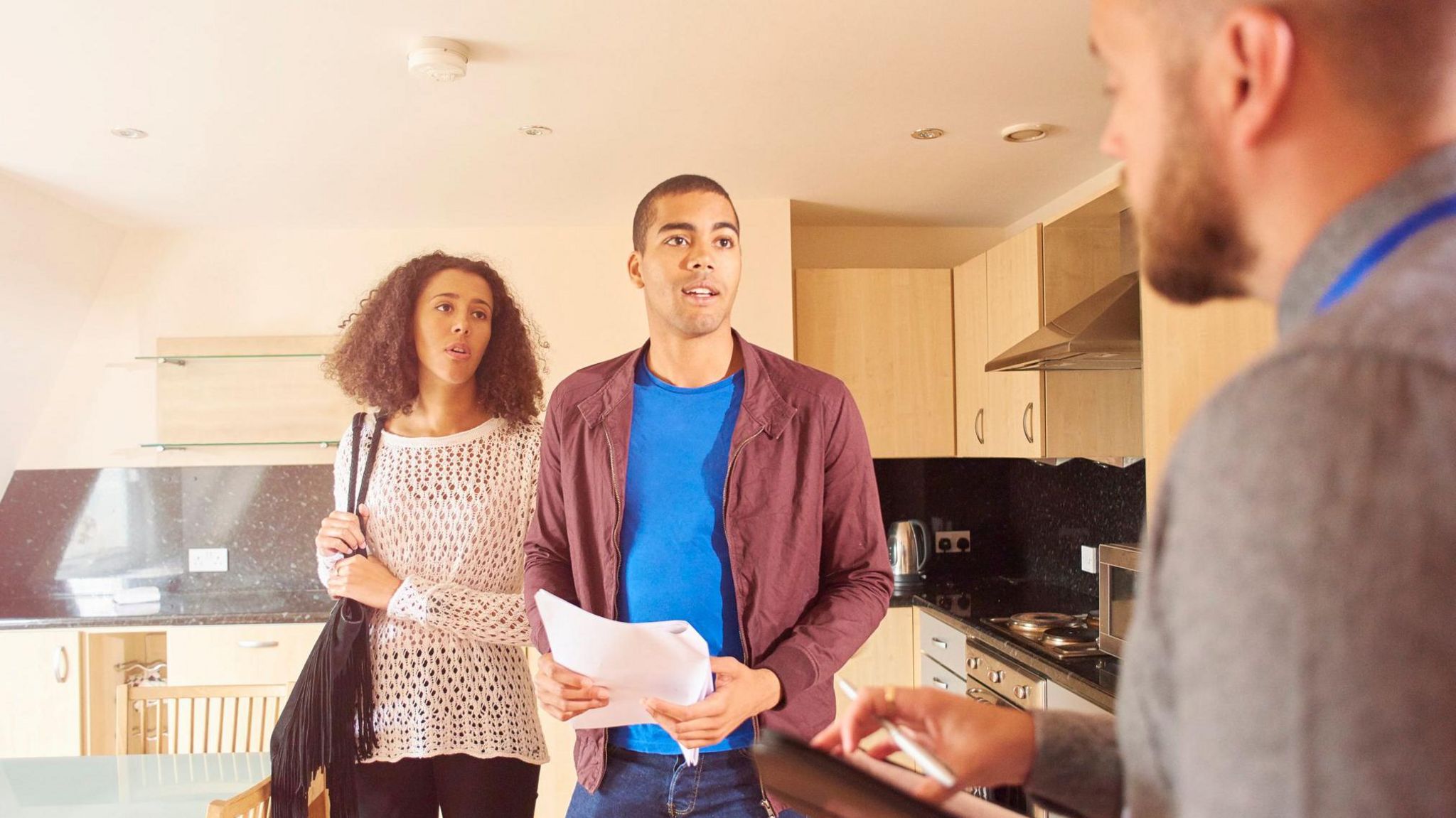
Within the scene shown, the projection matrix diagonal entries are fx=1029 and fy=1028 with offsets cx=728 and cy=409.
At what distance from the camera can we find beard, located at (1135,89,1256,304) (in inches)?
18.9

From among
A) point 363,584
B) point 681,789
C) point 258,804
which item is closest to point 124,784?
point 258,804

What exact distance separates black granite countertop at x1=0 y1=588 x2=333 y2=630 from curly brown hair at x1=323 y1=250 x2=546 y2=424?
1.71m

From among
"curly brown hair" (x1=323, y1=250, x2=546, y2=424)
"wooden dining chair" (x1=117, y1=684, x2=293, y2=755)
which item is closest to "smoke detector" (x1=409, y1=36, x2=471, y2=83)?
"curly brown hair" (x1=323, y1=250, x2=546, y2=424)

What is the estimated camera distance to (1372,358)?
1.23 ft

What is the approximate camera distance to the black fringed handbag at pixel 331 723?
176 cm

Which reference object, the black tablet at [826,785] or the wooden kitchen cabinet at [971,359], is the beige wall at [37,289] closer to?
the wooden kitchen cabinet at [971,359]

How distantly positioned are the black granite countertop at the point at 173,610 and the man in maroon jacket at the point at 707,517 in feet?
7.47

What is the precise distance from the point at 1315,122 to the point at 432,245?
409 centimetres

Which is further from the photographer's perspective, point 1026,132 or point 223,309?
point 223,309

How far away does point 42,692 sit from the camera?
3.56 meters

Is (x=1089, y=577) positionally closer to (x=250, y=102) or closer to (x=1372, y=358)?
(x=250, y=102)

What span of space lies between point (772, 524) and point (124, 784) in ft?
4.96

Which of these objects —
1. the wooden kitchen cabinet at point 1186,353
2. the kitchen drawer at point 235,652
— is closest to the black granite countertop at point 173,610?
the kitchen drawer at point 235,652

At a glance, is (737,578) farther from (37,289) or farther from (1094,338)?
(37,289)
